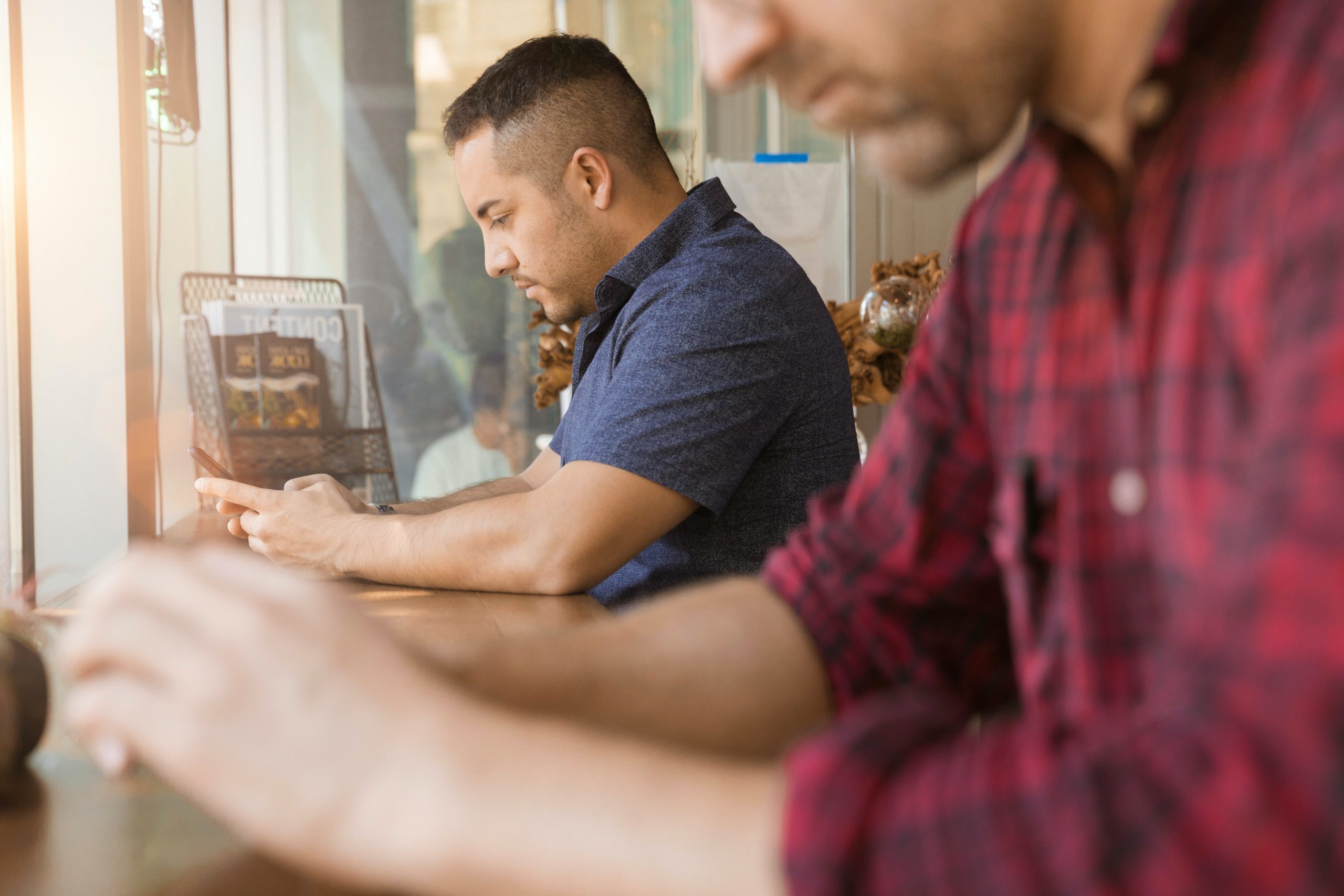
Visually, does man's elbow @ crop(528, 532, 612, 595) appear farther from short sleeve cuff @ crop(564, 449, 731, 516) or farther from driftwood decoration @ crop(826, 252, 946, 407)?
driftwood decoration @ crop(826, 252, 946, 407)

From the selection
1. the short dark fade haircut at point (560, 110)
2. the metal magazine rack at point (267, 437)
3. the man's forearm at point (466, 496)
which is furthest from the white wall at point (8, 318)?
the short dark fade haircut at point (560, 110)

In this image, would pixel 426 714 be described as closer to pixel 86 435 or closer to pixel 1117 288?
pixel 1117 288

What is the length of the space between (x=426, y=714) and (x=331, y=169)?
2934mm

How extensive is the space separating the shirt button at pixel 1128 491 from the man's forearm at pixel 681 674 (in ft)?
0.67

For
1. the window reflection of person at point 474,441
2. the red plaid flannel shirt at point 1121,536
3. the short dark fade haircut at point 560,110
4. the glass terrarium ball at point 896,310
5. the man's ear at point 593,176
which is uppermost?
the short dark fade haircut at point 560,110

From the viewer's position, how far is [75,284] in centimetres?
162

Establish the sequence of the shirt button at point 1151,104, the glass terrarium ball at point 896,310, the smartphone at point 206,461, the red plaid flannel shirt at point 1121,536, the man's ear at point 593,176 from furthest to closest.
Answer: the glass terrarium ball at point 896,310, the man's ear at point 593,176, the smartphone at point 206,461, the shirt button at point 1151,104, the red plaid flannel shirt at point 1121,536

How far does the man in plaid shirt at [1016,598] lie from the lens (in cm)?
30

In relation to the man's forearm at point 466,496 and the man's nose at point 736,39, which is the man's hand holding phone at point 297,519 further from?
the man's nose at point 736,39

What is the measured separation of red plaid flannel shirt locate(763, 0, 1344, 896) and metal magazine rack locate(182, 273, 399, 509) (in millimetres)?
1443

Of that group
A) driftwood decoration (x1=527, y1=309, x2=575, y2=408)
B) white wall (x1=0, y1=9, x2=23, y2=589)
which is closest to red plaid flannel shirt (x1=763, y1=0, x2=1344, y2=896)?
white wall (x1=0, y1=9, x2=23, y2=589)

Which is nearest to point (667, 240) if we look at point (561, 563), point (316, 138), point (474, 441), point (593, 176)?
point (593, 176)

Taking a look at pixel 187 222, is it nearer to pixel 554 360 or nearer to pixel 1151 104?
pixel 554 360

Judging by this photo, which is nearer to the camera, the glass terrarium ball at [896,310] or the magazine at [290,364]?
the magazine at [290,364]
